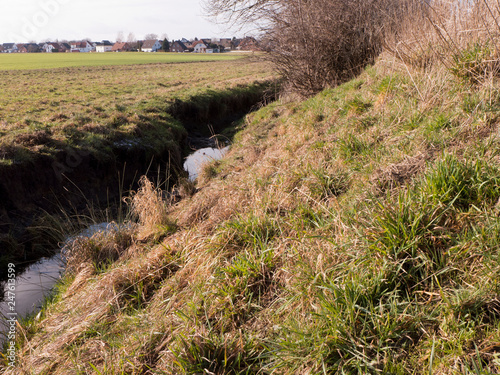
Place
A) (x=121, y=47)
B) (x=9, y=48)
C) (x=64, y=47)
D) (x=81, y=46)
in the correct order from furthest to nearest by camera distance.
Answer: (x=121, y=47)
(x=81, y=46)
(x=64, y=47)
(x=9, y=48)

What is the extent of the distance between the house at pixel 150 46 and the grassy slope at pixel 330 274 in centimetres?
11416

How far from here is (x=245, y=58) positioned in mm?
12961

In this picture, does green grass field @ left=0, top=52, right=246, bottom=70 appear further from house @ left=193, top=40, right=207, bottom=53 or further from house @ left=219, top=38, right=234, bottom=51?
house @ left=193, top=40, right=207, bottom=53

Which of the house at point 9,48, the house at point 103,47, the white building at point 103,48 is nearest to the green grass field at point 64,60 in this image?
the house at point 9,48

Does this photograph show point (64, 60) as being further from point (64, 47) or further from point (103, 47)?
point (103, 47)

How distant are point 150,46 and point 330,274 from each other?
11695 cm

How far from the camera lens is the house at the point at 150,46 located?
106 metres

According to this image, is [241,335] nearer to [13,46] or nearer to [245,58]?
[245,58]

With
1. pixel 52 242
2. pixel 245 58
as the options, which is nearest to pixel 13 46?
pixel 245 58

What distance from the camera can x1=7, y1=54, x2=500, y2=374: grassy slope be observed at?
2213mm

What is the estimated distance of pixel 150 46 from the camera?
10619 cm

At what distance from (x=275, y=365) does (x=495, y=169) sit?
231 centimetres

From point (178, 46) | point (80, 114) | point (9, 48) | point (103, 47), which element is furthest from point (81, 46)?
point (80, 114)

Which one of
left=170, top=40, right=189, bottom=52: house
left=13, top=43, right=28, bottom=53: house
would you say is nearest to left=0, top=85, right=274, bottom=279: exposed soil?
left=13, top=43, right=28, bottom=53: house
